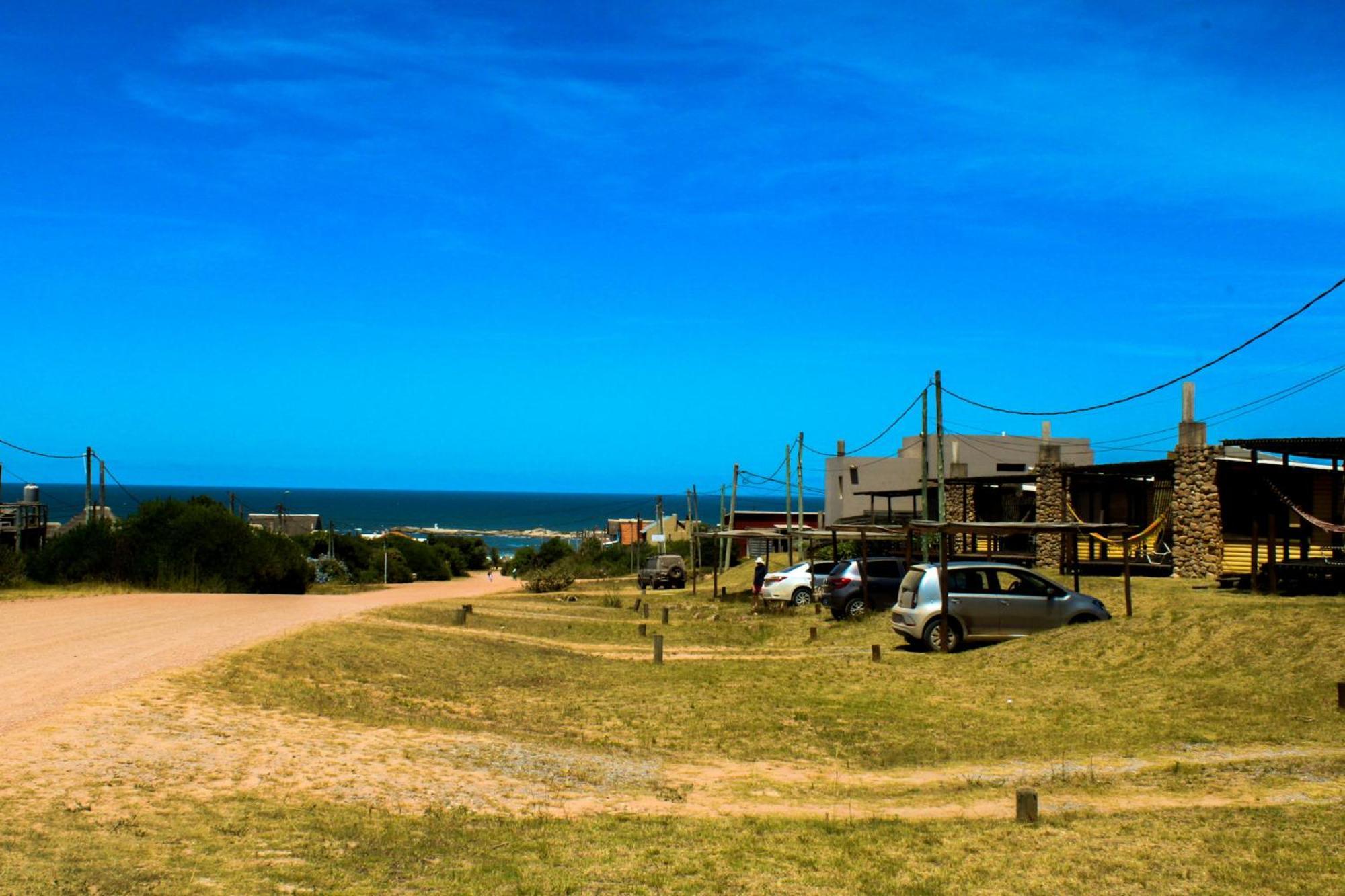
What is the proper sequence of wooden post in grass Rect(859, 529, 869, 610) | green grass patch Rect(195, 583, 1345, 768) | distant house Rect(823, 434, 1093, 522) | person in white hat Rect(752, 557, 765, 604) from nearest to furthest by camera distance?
green grass patch Rect(195, 583, 1345, 768)
wooden post in grass Rect(859, 529, 869, 610)
person in white hat Rect(752, 557, 765, 604)
distant house Rect(823, 434, 1093, 522)

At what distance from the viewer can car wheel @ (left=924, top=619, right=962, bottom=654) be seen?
2067cm

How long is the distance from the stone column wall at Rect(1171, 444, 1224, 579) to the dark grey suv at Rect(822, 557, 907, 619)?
6.49 metres

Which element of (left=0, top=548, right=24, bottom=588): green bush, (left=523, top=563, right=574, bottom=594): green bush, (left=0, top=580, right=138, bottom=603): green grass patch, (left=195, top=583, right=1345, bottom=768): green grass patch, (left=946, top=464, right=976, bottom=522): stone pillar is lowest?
(left=523, top=563, right=574, bottom=594): green bush

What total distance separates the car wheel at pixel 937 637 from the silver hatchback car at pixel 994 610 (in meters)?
0.01

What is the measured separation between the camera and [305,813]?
9.02 m

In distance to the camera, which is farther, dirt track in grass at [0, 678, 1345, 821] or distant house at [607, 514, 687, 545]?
distant house at [607, 514, 687, 545]

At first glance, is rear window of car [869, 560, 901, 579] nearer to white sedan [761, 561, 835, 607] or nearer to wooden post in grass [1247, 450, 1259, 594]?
white sedan [761, 561, 835, 607]

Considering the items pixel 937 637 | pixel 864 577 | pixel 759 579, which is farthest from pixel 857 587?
pixel 759 579

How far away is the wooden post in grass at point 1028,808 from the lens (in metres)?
9.12

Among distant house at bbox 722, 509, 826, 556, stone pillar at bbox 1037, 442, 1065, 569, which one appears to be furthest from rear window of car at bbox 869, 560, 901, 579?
distant house at bbox 722, 509, 826, 556

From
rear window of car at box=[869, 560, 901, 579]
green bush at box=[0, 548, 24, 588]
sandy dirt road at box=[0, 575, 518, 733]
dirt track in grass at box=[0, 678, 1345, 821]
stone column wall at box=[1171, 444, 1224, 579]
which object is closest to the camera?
dirt track in grass at box=[0, 678, 1345, 821]

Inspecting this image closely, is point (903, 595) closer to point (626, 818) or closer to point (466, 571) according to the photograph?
point (626, 818)

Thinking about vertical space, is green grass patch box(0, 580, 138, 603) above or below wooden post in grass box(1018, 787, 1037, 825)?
above

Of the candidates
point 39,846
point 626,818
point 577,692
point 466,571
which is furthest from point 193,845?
point 466,571
